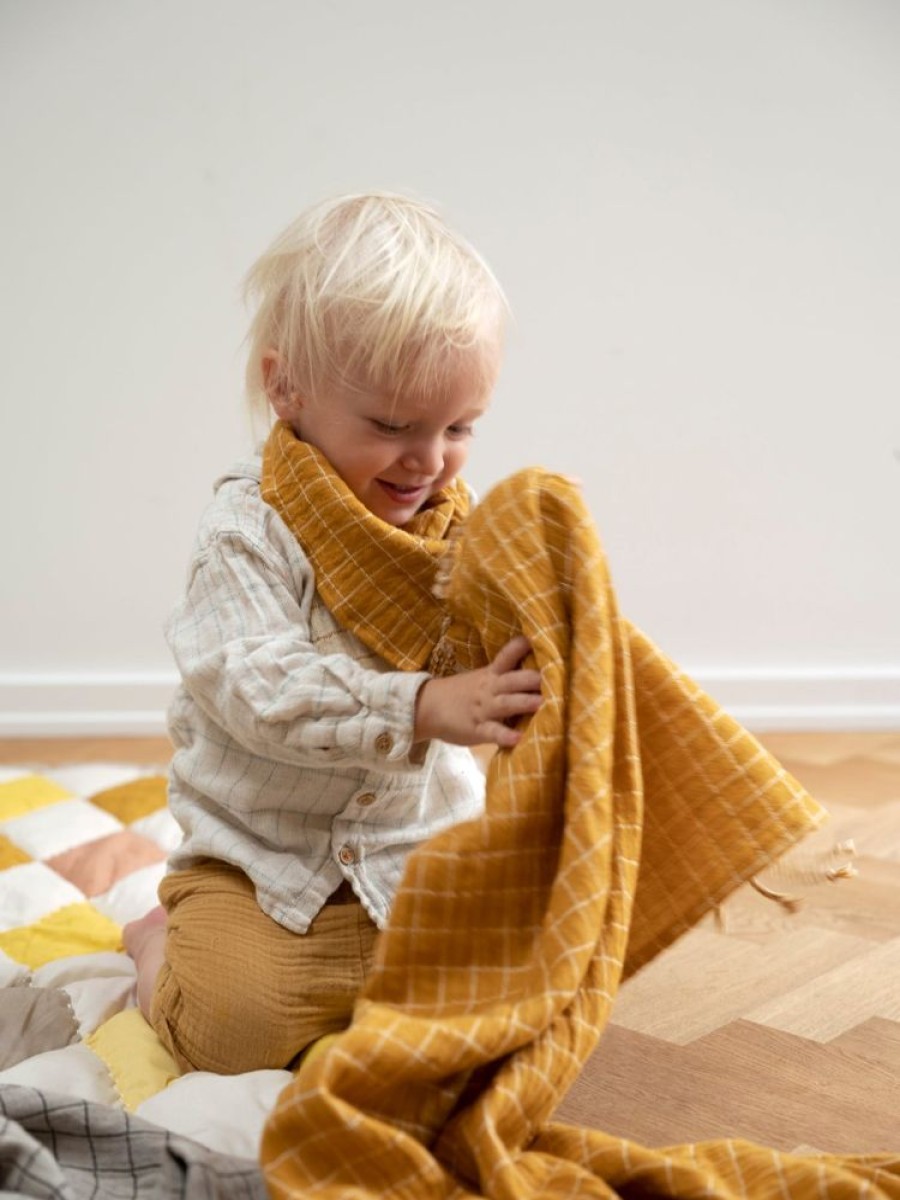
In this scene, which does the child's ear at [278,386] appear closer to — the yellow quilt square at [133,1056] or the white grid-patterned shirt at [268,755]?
the white grid-patterned shirt at [268,755]

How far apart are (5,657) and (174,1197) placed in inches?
61.9

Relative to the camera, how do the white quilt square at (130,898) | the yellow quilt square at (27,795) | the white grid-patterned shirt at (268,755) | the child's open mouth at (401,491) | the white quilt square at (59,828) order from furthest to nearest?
the yellow quilt square at (27,795) → the white quilt square at (59,828) → the white quilt square at (130,898) → the child's open mouth at (401,491) → the white grid-patterned shirt at (268,755)

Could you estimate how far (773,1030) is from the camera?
1.02m

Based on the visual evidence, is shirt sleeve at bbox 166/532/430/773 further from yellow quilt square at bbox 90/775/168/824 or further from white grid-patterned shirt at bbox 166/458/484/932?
yellow quilt square at bbox 90/775/168/824

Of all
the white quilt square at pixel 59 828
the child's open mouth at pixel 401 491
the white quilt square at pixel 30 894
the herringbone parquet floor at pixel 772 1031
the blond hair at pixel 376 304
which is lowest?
the white quilt square at pixel 59 828

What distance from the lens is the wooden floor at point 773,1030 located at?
2.85ft

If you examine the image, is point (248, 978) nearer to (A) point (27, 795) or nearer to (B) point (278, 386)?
(B) point (278, 386)

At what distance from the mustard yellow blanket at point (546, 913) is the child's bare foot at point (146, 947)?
0.39 meters

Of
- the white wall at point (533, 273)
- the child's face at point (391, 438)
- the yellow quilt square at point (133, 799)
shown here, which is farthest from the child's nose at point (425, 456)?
the white wall at point (533, 273)

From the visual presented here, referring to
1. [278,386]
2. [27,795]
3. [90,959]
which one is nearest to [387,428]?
[278,386]

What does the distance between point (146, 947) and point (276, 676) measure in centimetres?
34

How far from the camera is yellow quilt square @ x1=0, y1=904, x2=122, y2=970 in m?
1.17

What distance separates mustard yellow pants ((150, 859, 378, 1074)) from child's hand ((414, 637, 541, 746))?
217mm

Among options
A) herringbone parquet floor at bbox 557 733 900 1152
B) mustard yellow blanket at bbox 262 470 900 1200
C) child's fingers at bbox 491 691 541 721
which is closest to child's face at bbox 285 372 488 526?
mustard yellow blanket at bbox 262 470 900 1200
